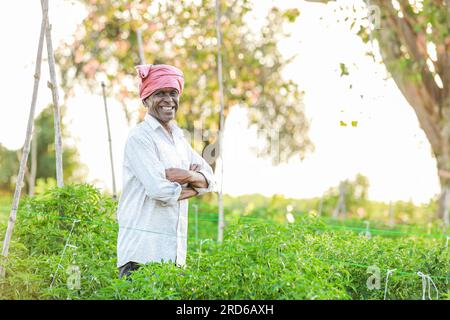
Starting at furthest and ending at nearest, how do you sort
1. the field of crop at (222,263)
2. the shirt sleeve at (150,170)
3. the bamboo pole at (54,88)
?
the bamboo pole at (54,88), the shirt sleeve at (150,170), the field of crop at (222,263)

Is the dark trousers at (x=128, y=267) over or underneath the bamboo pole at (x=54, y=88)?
underneath

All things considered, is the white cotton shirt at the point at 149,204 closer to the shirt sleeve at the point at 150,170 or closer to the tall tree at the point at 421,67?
the shirt sleeve at the point at 150,170

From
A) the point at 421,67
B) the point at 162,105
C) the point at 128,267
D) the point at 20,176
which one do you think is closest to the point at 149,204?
the point at 128,267

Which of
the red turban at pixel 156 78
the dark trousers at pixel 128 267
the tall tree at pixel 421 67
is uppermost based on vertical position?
the tall tree at pixel 421 67

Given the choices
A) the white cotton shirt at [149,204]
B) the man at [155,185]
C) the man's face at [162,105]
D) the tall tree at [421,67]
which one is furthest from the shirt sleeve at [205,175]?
the tall tree at [421,67]

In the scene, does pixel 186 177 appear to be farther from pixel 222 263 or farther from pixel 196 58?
pixel 196 58

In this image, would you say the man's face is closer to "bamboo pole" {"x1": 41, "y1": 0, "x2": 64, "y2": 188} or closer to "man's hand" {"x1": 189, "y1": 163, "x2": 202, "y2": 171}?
"man's hand" {"x1": 189, "y1": 163, "x2": 202, "y2": 171}

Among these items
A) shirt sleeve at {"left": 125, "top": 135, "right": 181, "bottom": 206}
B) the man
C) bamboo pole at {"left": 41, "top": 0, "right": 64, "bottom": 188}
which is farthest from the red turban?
bamboo pole at {"left": 41, "top": 0, "right": 64, "bottom": 188}

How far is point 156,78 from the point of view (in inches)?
152

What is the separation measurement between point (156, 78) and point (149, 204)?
62 centimetres

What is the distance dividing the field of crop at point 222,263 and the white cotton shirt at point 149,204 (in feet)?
0.53

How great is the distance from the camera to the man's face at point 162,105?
153 inches
